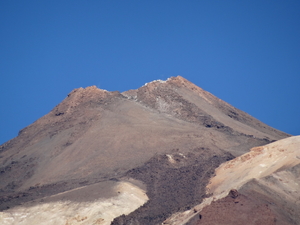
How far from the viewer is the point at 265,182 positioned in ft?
98.8

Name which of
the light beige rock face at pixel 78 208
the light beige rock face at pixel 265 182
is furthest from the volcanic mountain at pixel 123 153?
the light beige rock face at pixel 265 182

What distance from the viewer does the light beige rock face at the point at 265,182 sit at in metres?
26.2

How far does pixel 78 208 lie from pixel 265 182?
13.7 m

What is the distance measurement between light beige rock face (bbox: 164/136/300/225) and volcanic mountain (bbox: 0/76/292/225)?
4.53 feet

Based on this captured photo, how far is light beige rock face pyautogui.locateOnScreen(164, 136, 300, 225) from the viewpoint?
26241 mm

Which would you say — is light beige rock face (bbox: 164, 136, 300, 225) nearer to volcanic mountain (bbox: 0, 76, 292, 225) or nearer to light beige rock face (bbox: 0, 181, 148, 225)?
volcanic mountain (bbox: 0, 76, 292, 225)

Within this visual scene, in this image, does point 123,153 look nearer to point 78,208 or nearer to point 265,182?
point 78,208

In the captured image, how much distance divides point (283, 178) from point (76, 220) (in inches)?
600

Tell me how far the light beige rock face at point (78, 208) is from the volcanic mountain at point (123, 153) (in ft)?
0.25

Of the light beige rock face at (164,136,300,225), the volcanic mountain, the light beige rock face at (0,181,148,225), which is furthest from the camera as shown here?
the volcanic mountain

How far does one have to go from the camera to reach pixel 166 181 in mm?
41375

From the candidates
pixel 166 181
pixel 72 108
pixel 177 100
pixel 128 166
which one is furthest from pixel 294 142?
pixel 72 108

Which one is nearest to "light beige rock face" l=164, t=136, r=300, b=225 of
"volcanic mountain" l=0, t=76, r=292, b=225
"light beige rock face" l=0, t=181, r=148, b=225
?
"volcanic mountain" l=0, t=76, r=292, b=225

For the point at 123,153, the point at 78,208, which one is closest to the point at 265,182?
the point at 78,208
